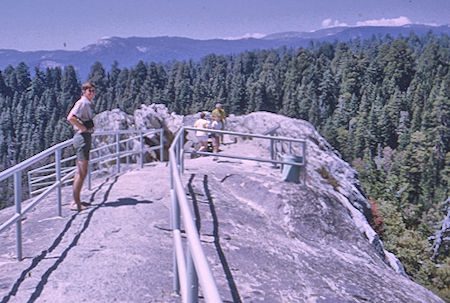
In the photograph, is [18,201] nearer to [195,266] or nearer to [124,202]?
[124,202]

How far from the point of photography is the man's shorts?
6629mm

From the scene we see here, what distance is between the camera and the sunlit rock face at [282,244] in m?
5.00

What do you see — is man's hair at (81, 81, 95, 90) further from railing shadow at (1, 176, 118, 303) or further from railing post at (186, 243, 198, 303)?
railing post at (186, 243, 198, 303)

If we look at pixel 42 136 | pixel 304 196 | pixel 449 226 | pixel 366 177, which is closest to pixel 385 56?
pixel 366 177

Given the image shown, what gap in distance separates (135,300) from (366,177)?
6860 cm

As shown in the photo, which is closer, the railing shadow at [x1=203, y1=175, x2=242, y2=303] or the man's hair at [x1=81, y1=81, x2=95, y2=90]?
the railing shadow at [x1=203, y1=175, x2=242, y2=303]

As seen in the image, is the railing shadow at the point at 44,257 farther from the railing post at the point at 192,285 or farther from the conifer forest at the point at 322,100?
the conifer forest at the point at 322,100

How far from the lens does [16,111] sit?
141 m

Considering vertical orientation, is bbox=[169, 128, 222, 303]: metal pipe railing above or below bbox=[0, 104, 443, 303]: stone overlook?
above

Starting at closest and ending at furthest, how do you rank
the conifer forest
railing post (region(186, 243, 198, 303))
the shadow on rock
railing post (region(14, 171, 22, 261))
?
railing post (region(186, 243, 198, 303)) → railing post (region(14, 171, 22, 261)) → the shadow on rock → the conifer forest

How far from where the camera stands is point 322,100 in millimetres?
147750

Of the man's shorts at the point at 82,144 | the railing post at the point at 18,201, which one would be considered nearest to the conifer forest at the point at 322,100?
the man's shorts at the point at 82,144

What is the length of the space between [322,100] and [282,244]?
14553cm

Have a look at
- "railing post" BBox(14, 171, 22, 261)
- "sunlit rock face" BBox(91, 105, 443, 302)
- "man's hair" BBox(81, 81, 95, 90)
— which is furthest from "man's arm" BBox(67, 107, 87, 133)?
"sunlit rock face" BBox(91, 105, 443, 302)
